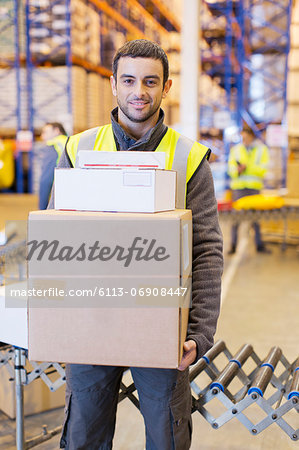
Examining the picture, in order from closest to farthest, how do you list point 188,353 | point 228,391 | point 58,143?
point 188,353 < point 228,391 < point 58,143

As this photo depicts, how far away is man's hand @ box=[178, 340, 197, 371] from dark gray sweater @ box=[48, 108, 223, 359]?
5 centimetres

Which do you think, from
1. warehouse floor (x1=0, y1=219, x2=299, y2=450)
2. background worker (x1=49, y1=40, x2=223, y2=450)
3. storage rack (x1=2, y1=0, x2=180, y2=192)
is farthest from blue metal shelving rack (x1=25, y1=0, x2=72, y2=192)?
background worker (x1=49, y1=40, x2=223, y2=450)

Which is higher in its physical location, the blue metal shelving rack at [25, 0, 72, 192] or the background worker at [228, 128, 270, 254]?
the blue metal shelving rack at [25, 0, 72, 192]

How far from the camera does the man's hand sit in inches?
62.3

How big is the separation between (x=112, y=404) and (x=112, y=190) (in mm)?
774

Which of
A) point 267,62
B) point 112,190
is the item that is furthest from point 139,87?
point 267,62

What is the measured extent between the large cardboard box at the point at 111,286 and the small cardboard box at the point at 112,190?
5 centimetres

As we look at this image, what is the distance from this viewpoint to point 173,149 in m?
1.77

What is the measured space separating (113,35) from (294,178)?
5.58 metres

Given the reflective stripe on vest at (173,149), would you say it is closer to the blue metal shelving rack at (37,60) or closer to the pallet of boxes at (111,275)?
the pallet of boxes at (111,275)

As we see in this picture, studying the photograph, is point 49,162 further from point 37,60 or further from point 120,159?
point 37,60

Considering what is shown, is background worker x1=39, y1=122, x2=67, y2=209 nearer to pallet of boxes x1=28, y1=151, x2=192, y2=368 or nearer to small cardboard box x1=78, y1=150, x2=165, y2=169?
small cardboard box x1=78, y1=150, x2=165, y2=169

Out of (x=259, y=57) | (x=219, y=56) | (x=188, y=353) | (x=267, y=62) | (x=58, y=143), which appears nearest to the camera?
(x=188, y=353)

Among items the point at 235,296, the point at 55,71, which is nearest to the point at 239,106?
the point at 55,71
